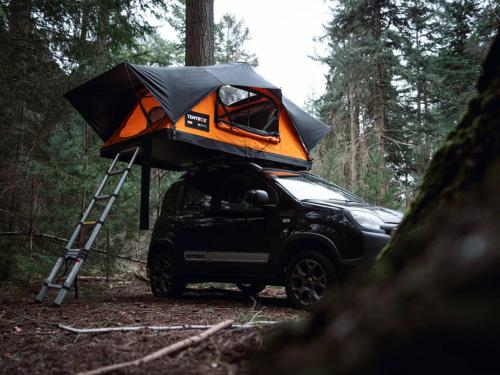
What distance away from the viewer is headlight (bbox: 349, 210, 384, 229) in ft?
17.5

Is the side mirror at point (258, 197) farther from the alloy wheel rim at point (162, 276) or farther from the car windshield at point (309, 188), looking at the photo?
the alloy wheel rim at point (162, 276)

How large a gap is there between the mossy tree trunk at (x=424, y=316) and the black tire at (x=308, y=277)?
176 inches

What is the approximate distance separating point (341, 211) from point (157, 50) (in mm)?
20946

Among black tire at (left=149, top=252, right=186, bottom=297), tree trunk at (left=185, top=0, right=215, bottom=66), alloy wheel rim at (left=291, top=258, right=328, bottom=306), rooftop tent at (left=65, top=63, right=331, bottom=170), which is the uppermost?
tree trunk at (left=185, top=0, right=215, bottom=66)

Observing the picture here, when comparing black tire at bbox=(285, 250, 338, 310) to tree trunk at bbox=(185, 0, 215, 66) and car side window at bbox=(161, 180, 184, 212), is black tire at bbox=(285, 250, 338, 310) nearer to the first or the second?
car side window at bbox=(161, 180, 184, 212)

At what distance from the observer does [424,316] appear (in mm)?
683

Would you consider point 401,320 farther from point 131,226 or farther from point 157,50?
point 157,50

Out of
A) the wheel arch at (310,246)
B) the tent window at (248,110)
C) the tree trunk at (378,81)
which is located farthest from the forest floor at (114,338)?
the tree trunk at (378,81)

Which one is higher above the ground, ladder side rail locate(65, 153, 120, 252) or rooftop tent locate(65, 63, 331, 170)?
rooftop tent locate(65, 63, 331, 170)

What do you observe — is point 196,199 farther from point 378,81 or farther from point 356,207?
point 378,81

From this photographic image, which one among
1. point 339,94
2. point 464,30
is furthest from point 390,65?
point 464,30

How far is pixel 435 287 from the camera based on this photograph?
2.32ft

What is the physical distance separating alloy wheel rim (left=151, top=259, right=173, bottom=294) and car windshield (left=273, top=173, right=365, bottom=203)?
8.36 ft

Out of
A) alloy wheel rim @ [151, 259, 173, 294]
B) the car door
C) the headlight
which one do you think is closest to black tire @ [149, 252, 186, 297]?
alloy wheel rim @ [151, 259, 173, 294]
